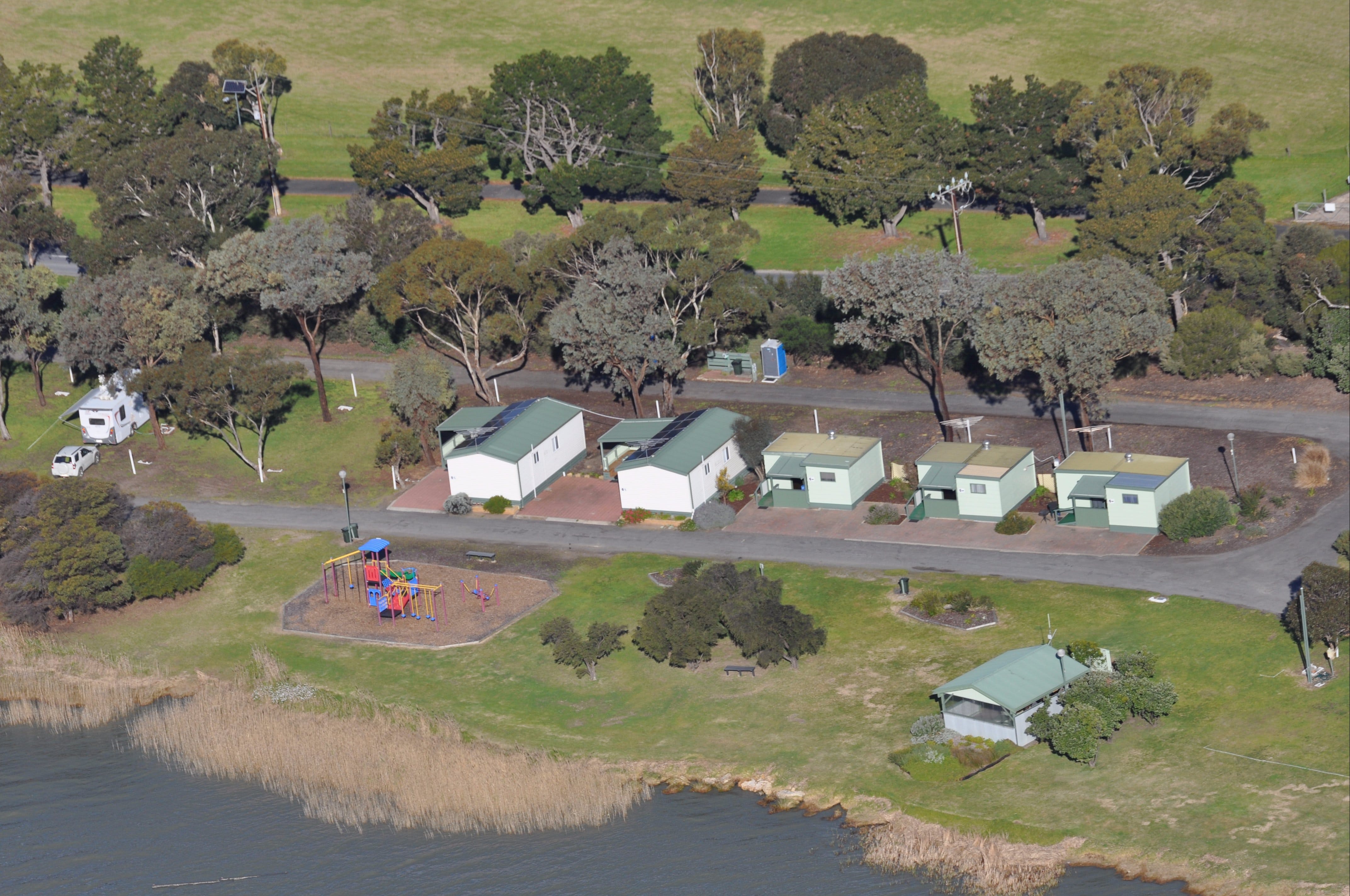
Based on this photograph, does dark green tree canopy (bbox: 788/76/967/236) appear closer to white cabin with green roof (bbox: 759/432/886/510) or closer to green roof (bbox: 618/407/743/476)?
green roof (bbox: 618/407/743/476)

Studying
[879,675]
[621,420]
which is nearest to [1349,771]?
[879,675]

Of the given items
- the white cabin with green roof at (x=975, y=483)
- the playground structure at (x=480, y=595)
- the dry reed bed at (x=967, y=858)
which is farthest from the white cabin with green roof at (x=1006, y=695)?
the playground structure at (x=480, y=595)

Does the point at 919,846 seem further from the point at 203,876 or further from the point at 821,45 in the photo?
the point at 821,45

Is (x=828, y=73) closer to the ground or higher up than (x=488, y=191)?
higher up

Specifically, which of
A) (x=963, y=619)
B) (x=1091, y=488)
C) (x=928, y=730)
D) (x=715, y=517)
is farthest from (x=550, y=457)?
(x=928, y=730)

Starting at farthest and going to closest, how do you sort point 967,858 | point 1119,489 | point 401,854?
point 1119,489 < point 401,854 < point 967,858

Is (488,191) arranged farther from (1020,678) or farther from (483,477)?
(1020,678)

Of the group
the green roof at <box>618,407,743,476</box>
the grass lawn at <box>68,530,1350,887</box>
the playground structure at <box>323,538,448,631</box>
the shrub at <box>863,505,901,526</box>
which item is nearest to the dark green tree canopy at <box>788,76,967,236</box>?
the green roof at <box>618,407,743,476</box>
